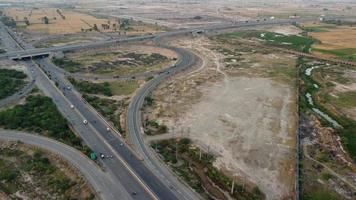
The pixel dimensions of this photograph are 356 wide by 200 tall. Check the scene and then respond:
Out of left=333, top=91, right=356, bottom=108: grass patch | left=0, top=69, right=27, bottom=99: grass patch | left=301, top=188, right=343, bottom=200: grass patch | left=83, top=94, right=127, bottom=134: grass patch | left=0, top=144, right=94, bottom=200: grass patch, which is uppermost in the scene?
left=0, top=69, right=27, bottom=99: grass patch

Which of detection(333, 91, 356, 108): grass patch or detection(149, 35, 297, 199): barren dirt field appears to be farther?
detection(333, 91, 356, 108): grass patch

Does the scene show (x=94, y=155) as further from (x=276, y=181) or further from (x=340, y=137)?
(x=340, y=137)

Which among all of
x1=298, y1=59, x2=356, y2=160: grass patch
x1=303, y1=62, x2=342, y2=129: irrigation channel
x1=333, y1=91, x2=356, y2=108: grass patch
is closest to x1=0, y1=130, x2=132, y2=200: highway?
x1=298, y1=59, x2=356, y2=160: grass patch

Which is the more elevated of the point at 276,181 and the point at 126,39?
the point at 126,39

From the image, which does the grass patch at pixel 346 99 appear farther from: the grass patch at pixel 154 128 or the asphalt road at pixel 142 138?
the asphalt road at pixel 142 138

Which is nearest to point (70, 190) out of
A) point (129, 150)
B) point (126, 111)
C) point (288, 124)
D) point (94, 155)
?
point (94, 155)

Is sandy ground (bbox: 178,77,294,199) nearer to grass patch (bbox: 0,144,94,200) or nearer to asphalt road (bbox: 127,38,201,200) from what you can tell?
asphalt road (bbox: 127,38,201,200)

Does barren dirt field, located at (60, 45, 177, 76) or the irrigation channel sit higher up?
barren dirt field, located at (60, 45, 177, 76)
